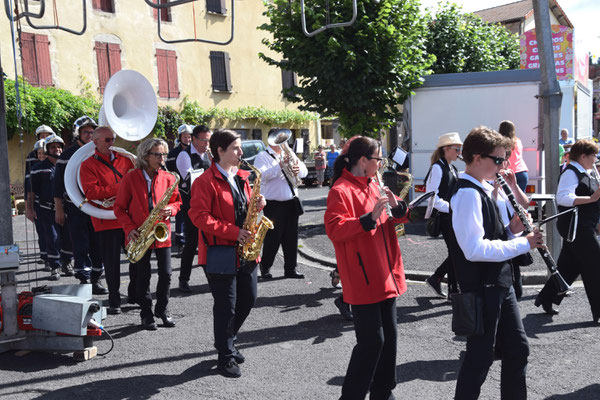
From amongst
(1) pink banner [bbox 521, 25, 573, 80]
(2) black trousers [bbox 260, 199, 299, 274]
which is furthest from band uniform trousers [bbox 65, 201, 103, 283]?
(1) pink banner [bbox 521, 25, 573, 80]

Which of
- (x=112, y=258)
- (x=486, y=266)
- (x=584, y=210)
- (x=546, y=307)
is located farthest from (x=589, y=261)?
(x=112, y=258)

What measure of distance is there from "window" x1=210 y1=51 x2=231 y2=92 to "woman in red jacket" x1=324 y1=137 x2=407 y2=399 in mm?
23968

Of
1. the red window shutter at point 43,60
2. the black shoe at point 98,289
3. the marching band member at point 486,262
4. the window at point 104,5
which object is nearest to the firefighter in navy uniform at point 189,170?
the black shoe at point 98,289

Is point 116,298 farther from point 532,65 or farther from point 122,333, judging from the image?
point 532,65

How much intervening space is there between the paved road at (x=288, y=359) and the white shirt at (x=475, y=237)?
1403mm

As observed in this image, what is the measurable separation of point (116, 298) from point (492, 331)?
14.0 ft

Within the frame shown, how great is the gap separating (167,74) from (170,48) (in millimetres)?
1196

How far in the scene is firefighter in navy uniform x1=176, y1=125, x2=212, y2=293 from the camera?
6.96 meters

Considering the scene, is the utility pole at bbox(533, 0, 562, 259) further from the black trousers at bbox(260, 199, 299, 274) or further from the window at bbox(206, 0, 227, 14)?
the window at bbox(206, 0, 227, 14)

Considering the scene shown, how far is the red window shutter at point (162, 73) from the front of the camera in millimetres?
24391

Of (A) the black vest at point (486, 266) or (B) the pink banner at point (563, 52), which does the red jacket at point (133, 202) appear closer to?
(A) the black vest at point (486, 266)

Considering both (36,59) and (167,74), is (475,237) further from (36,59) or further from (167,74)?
(167,74)

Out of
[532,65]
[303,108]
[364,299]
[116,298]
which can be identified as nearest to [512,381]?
[364,299]

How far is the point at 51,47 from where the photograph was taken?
2116 centimetres
